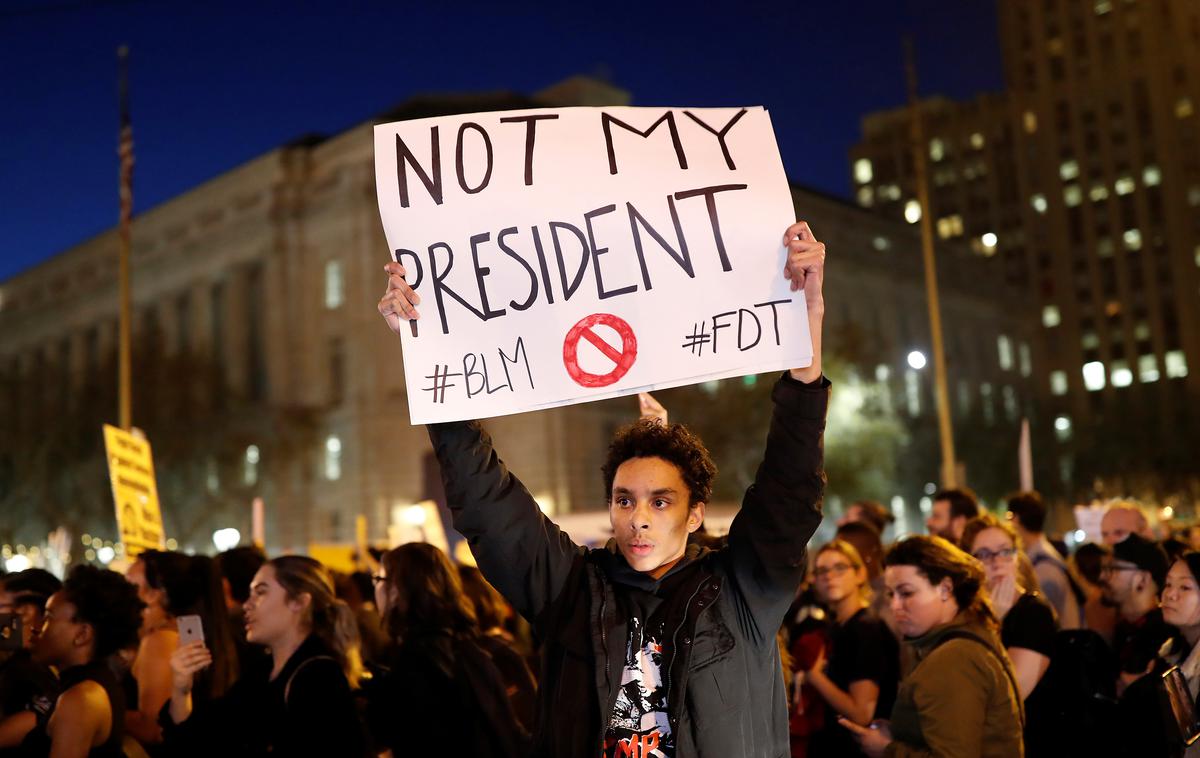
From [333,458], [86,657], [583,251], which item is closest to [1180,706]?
[583,251]

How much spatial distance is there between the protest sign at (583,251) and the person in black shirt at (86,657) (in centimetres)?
229

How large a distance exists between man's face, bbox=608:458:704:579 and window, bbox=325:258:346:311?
4871 cm

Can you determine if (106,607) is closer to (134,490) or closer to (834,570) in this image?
(834,570)

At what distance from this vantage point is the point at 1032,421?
67.2 meters

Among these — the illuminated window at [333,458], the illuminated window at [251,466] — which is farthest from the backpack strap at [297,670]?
the illuminated window at [333,458]

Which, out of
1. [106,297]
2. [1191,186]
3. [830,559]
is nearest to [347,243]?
[106,297]

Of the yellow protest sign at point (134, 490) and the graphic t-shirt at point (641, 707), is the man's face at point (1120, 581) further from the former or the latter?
the yellow protest sign at point (134, 490)

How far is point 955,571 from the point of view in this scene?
15.7 ft

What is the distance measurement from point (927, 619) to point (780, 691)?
Result: 164 centimetres

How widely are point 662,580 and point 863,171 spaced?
112m

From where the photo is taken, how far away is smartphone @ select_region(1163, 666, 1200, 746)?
4520 mm

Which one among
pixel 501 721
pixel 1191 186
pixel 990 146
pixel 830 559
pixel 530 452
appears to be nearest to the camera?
pixel 501 721

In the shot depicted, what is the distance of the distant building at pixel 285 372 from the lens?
43.8 metres

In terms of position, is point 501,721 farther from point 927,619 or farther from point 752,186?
point 752,186
